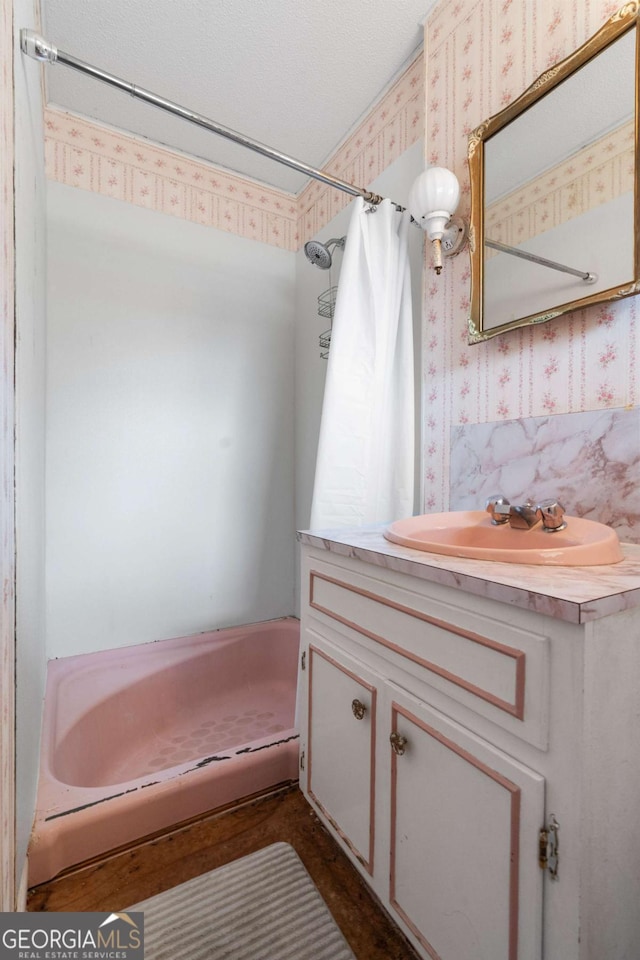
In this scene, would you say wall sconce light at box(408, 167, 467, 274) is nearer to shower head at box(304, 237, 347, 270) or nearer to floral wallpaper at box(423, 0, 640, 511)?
floral wallpaper at box(423, 0, 640, 511)

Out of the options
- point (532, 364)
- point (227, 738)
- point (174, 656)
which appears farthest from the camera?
point (174, 656)

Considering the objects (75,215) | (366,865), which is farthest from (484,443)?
(75,215)

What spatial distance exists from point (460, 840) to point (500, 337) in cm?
111

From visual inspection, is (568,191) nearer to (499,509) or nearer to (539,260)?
(539,260)

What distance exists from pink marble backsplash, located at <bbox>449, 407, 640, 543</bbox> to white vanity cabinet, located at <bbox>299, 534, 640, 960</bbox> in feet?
1.41

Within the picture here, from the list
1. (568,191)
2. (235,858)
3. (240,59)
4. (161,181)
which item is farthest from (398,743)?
(161,181)

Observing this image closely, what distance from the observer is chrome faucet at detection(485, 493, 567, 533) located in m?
0.86

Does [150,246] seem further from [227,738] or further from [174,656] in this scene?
[227,738]

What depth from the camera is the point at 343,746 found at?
98 cm

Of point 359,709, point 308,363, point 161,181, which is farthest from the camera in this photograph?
point 308,363

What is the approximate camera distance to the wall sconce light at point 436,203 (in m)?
1.19

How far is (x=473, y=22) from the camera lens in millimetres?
1222

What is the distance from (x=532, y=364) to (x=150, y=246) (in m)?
1.73

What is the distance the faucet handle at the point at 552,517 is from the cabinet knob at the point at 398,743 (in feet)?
1.64
